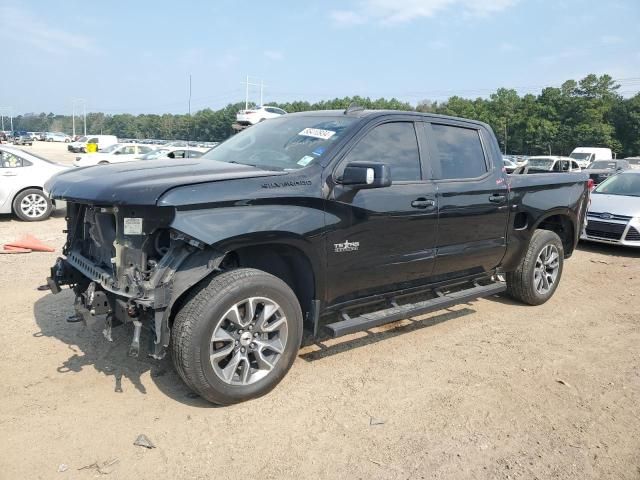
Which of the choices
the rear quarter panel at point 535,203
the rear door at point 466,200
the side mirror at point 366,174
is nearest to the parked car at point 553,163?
the rear quarter panel at point 535,203

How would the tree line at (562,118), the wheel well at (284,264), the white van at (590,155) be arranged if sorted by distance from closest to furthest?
the wheel well at (284,264) < the white van at (590,155) < the tree line at (562,118)

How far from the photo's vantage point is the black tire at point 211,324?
10.3 ft

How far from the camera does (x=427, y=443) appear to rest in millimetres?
3094

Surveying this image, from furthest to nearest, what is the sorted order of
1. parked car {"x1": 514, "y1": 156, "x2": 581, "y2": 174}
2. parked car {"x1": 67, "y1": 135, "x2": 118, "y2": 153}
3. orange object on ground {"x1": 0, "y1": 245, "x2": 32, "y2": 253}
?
parked car {"x1": 67, "y1": 135, "x2": 118, "y2": 153}, parked car {"x1": 514, "y1": 156, "x2": 581, "y2": 174}, orange object on ground {"x1": 0, "y1": 245, "x2": 32, "y2": 253}

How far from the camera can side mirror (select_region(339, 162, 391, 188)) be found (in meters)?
3.48

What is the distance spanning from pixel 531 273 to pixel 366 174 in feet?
10.0

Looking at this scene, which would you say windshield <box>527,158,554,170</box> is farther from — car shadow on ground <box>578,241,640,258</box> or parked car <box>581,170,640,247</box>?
car shadow on ground <box>578,241,640,258</box>

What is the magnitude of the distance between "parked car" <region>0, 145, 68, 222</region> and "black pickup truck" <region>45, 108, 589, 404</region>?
6826 millimetres

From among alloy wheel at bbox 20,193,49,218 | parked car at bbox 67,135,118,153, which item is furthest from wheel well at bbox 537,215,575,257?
parked car at bbox 67,135,118,153

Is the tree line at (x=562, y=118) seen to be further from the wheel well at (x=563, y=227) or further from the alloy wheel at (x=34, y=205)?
the wheel well at (x=563, y=227)

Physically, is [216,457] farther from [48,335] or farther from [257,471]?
[48,335]

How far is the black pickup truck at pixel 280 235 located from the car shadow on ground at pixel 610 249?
5415 mm

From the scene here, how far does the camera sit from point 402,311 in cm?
416

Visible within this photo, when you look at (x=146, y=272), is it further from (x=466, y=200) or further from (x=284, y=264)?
(x=466, y=200)
